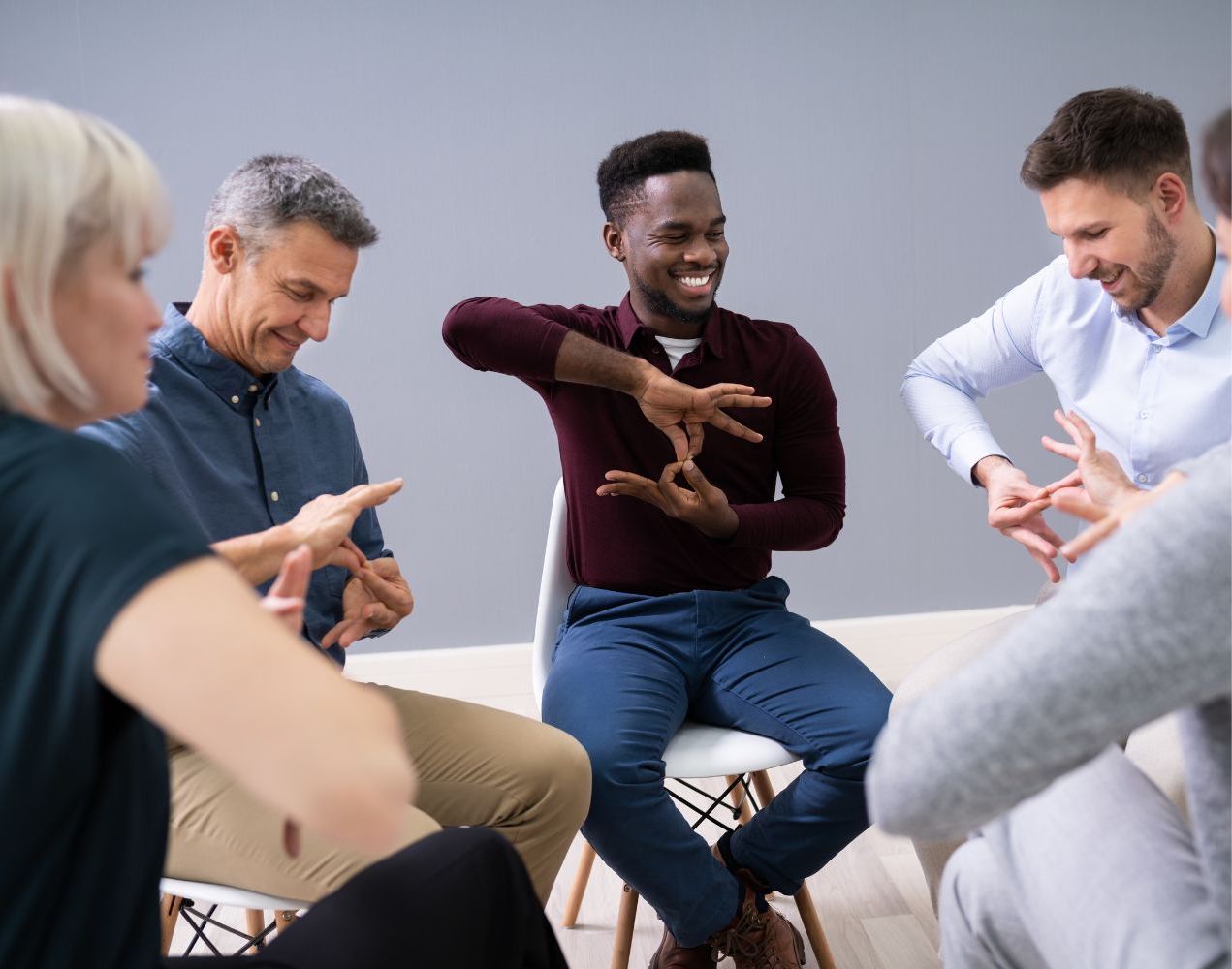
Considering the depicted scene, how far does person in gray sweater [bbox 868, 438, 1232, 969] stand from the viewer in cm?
75

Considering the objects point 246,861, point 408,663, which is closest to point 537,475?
point 408,663

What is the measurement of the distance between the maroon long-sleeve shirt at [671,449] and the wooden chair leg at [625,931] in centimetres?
51

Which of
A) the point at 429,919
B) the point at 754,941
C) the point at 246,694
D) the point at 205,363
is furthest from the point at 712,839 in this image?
the point at 246,694

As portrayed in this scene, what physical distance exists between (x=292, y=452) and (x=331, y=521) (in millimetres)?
340

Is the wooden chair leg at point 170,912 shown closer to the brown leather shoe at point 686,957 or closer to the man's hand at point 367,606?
the man's hand at point 367,606

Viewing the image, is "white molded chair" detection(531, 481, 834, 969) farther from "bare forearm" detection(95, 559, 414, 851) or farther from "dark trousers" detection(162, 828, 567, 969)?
"bare forearm" detection(95, 559, 414, 851)

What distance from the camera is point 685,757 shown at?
70.6 inches

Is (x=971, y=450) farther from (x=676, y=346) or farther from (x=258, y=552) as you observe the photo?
(x=258, y=552)

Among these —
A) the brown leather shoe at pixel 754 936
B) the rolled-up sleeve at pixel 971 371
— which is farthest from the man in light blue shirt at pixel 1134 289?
the brown leather shoe at pixel 754 936

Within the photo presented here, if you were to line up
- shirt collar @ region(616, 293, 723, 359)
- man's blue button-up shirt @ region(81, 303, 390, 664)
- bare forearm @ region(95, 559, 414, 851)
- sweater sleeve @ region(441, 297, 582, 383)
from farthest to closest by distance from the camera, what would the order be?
shirt collar @ region(616, 293, 723, 359)
sweater sleeve @ region(441, 297, 582, 383)
man's blue button-up shirt @ region(81, 303, 390, 664)
bare forearm @ region(95, 559, 414, 851)

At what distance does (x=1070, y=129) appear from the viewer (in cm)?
196

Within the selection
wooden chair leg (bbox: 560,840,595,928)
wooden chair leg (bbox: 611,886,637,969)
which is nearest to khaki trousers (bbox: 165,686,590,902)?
wooden chair leg (bbox: 611,886,637,969)

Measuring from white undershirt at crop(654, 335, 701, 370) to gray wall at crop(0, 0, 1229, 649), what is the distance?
1076mm

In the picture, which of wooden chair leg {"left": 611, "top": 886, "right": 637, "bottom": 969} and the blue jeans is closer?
the blue jeans
